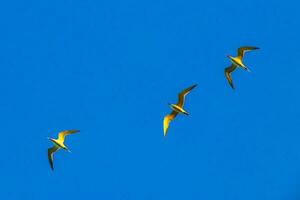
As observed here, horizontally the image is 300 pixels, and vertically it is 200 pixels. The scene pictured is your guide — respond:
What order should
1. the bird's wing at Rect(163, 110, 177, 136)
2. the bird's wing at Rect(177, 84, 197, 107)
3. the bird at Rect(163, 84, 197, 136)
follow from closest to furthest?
the bird at Rect(163, 84, 197, 136) < the bird's wing at Rect(177, 84, 197, 107) < the bird's wing at Rect(163, 110, 177, 136)

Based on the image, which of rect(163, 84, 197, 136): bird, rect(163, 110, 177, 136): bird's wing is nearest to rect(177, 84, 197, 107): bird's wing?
rect(163, 84, 197, 136): bird

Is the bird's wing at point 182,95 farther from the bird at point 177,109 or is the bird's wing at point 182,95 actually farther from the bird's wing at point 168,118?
the bird's wing at point 168,118

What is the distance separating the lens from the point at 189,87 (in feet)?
210

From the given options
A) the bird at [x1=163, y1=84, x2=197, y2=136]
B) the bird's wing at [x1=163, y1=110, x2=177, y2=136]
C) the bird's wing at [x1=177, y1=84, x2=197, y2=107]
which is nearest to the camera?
the bird at [x1=163, y1=84, x2=197, y2=136]

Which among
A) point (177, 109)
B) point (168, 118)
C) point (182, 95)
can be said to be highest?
point (182, 95)

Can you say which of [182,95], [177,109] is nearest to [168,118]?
[177,109]

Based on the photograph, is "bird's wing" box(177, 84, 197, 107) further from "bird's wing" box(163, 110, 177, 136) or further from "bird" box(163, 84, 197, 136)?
"bird's wing" box(163, 110, 177, 136)

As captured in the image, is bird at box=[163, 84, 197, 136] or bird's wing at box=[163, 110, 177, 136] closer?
bird at box=[163, 84, 197, 136]

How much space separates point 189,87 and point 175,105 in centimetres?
160

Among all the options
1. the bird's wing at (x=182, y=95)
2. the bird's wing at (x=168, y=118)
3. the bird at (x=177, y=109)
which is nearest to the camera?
the bird at (x=177, y=109)

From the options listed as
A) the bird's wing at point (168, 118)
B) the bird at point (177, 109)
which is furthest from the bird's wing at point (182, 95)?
the bird's wing at point (168, 118)

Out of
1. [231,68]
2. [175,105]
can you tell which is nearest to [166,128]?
[175,105]

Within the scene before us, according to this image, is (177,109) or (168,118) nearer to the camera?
(177,109)

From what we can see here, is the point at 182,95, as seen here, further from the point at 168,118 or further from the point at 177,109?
the point at 168,118
